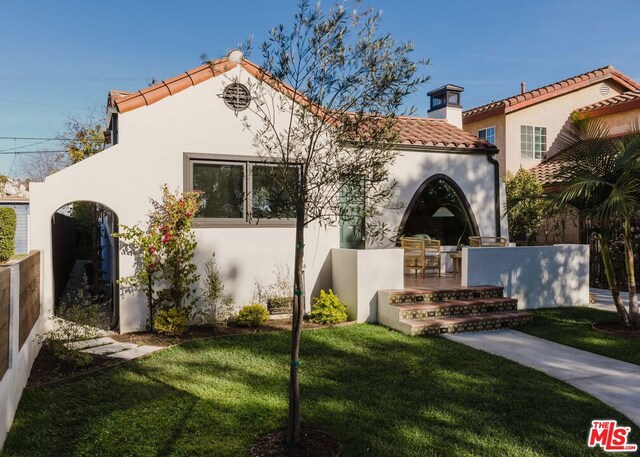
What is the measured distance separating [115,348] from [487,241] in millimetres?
9422

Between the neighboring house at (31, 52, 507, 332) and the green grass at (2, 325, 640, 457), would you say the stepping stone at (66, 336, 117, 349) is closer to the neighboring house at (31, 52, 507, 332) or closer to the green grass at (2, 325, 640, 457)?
the neighboring house at (31, 52, 507, 332)

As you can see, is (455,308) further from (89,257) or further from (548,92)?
(548,92)

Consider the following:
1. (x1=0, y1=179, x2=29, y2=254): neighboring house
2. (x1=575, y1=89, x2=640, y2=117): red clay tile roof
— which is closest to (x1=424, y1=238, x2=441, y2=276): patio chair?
(x1=575, y1=89, x2=640, y2=117): red clay tile roof

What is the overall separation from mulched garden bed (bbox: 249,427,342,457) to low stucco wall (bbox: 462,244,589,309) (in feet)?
22.3

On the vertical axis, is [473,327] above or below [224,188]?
below

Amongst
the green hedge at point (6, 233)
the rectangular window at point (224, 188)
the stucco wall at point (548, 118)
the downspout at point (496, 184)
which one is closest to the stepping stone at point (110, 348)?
the green hedge at point (6, 233)

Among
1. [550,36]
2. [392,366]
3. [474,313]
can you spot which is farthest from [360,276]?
[550,36]

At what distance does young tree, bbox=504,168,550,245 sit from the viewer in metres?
16.5

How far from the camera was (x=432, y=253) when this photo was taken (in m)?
12.6

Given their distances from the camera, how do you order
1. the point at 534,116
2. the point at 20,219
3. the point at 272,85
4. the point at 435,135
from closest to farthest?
the point at 272,85
the point at 435,135
the point at 20,219
the point at 534,116

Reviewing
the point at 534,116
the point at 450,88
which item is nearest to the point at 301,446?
the point at 450,88

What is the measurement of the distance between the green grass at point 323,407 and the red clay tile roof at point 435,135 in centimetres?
621

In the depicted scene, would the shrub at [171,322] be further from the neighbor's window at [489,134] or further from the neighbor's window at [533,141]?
the neighbor's window at [533,141]

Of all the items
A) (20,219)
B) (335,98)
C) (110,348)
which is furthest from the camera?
(20,219)
